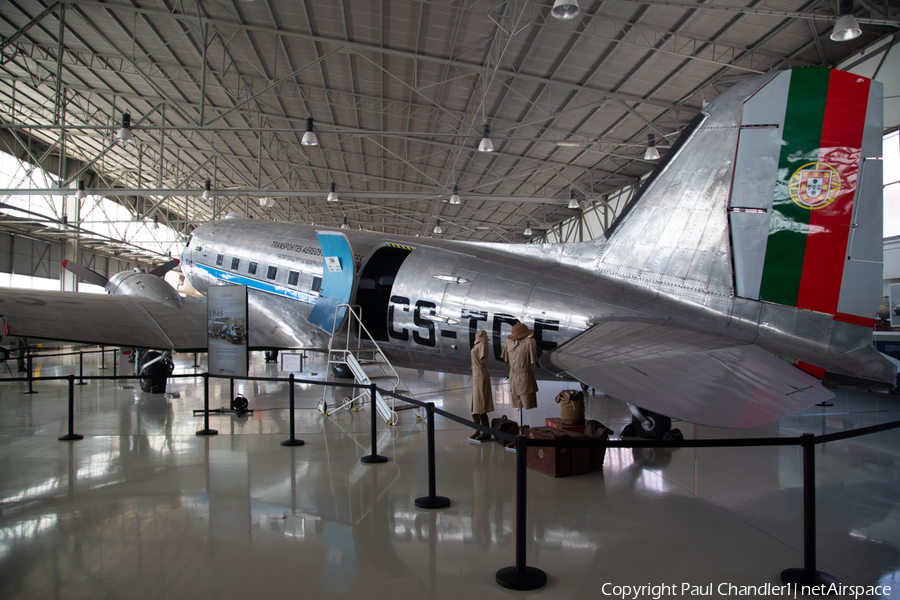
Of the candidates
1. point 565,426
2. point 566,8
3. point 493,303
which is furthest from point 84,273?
point 565,426

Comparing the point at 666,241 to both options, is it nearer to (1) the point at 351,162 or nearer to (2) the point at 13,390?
(2) the point at 13,390

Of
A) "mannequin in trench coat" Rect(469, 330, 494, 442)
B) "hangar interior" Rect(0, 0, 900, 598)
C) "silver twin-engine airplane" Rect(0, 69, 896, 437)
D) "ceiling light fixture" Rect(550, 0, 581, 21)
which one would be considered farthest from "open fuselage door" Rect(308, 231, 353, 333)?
"ceiling light fixture" Rect(550, 0, 581, 21)

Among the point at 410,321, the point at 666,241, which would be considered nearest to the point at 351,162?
the point at 410,321

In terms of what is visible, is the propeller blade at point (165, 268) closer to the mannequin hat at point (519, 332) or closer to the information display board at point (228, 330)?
the information display board at point (228, 330)

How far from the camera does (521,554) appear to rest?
3998 mm

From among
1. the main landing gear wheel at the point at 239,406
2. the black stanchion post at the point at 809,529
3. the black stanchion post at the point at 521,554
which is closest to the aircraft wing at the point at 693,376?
the black stanchion post at the point at 809,529

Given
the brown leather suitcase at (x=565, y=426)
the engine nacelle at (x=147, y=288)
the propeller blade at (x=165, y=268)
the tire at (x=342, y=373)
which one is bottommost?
the tire at (x=342, y=373)

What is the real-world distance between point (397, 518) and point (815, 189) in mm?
6610

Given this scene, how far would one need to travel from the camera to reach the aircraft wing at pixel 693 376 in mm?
4125

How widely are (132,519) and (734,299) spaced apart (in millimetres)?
7579

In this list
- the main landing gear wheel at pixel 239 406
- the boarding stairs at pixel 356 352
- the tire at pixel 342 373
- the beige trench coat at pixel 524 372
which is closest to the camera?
the beige trench coat at pixel 524 372

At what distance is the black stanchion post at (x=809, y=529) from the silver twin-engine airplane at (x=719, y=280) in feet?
1.03

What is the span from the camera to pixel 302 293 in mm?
12234

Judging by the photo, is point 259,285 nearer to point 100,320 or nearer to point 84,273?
point 100,320
